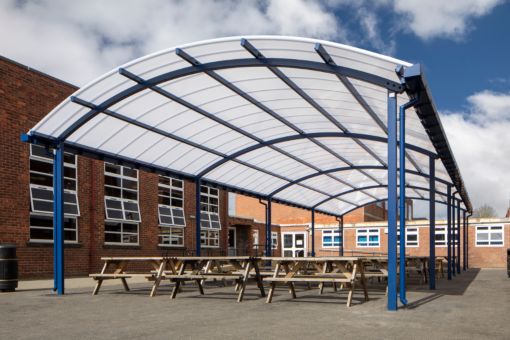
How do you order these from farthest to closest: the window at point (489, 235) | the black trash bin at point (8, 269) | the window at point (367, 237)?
1. the window at point (367, 237)
2. the window at point (489, 235)
3. the black trash bin at point (8, 269)

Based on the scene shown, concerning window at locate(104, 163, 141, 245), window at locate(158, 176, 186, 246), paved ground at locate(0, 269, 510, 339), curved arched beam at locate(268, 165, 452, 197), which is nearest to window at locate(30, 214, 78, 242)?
window at locate(104, 163, 141, 245)

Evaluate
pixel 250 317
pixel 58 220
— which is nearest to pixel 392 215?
pixel 250 317

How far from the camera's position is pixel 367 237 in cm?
3653

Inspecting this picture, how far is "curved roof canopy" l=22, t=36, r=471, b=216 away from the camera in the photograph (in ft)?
28.4

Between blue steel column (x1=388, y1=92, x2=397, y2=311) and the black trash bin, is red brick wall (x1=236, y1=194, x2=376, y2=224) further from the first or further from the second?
blue steel column (x1=388, y1=92, x2=397, y2=311)

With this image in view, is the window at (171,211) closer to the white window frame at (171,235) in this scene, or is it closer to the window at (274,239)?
the white window frame at (171,235)

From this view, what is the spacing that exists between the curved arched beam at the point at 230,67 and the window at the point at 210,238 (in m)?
15.6

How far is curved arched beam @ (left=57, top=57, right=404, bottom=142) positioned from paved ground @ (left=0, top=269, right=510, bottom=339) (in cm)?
343

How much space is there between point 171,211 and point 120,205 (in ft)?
11.1

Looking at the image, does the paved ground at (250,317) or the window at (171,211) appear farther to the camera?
the window at (171,211)

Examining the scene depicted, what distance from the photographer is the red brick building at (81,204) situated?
1567 centimetres

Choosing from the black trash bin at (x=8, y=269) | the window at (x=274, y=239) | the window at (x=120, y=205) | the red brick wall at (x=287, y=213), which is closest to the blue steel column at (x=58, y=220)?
the black trash bin at (x=8, y=269)

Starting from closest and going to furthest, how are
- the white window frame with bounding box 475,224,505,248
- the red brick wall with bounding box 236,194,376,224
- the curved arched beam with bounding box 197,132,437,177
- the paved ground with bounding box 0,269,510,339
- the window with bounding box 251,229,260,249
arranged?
the paved ground with bounding box 0,269,510,339 < the curved arched beam with bounding box 197,132,437,177 < the white window frame with bounding box 475,224,505,248 < the window with bounding box 251,229,260,249 < the red brick wall with bounding box 236,194,376,224

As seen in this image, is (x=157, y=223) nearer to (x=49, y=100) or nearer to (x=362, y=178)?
(x=49, y=100)
